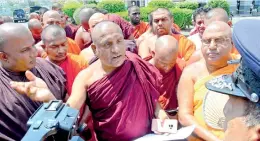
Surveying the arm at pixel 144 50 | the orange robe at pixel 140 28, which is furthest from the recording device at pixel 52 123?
the orange robe at pixel 140 28

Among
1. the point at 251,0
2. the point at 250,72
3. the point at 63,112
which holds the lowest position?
the point at 251,0

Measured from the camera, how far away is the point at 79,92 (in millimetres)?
2285

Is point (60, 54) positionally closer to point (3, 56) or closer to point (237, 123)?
point (3, 56)

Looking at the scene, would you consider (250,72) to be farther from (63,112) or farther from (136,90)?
(136,90)

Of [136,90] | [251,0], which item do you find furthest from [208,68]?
[251,0]

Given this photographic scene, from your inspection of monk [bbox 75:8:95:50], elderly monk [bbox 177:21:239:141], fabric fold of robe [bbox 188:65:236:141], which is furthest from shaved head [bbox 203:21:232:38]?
monk [bbox 75:8:95:50]

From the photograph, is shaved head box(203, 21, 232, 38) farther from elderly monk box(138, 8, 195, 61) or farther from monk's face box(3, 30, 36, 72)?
monk's face box(3, 30, 36, 72)

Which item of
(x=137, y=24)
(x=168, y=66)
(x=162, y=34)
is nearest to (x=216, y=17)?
(x=162, y=34)

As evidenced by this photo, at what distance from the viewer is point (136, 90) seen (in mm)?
2377

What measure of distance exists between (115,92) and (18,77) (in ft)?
2.21

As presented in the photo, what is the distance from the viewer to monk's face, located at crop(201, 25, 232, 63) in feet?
7.80

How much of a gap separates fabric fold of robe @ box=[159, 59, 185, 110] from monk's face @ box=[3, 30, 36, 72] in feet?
4.10

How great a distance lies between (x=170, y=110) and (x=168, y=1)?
14643 millimetres

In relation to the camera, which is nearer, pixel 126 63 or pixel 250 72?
pixel 250 72
